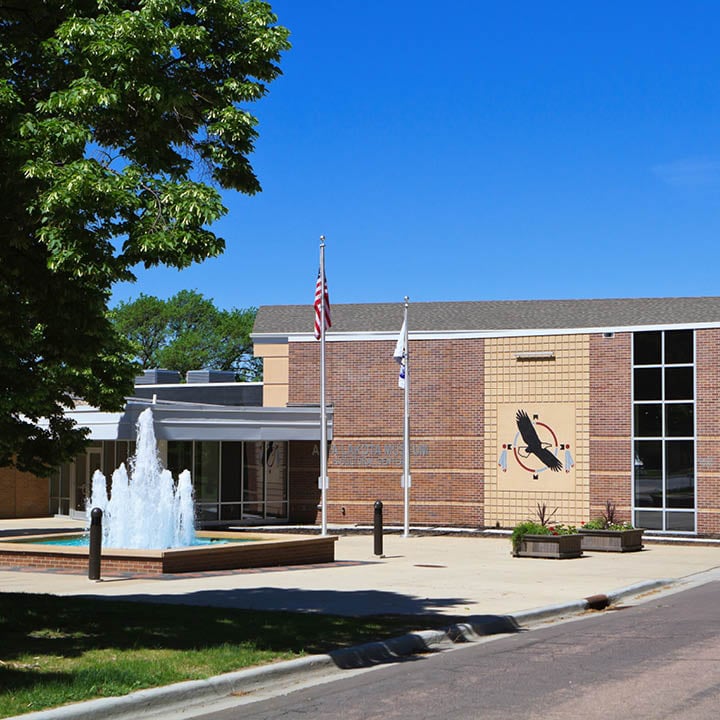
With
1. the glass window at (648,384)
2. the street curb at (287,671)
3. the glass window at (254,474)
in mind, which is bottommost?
the street curb at (287,671)

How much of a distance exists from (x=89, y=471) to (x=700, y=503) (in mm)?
20933

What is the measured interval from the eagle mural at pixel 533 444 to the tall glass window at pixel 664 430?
267 centimetres

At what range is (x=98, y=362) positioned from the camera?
17.1 meters

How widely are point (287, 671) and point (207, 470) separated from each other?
27.8 metres

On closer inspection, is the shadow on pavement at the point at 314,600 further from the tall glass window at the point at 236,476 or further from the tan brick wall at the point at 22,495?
the tan brick wall at the point at 22,495

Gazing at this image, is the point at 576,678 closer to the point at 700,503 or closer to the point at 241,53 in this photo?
the point at 241,53

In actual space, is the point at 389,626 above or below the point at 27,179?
below

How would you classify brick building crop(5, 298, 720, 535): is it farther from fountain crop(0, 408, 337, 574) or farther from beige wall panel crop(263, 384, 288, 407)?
beige wall panel crop(263, 384, 288, 407)

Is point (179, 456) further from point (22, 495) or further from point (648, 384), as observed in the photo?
point (648, 384)

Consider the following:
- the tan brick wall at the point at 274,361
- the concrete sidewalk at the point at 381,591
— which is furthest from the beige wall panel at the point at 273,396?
the concrete sidewalk at the point at 381,591

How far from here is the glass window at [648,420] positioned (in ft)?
113

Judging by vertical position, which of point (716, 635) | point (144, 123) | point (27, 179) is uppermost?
point (144, 123)

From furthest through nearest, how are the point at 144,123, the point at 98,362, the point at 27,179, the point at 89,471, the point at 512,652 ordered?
the point at 89,471 < the point at 98,362 < the point at 512,652 < the point at 144,123 < the point at 27,179

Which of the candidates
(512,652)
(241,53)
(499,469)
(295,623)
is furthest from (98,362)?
(499,469)
